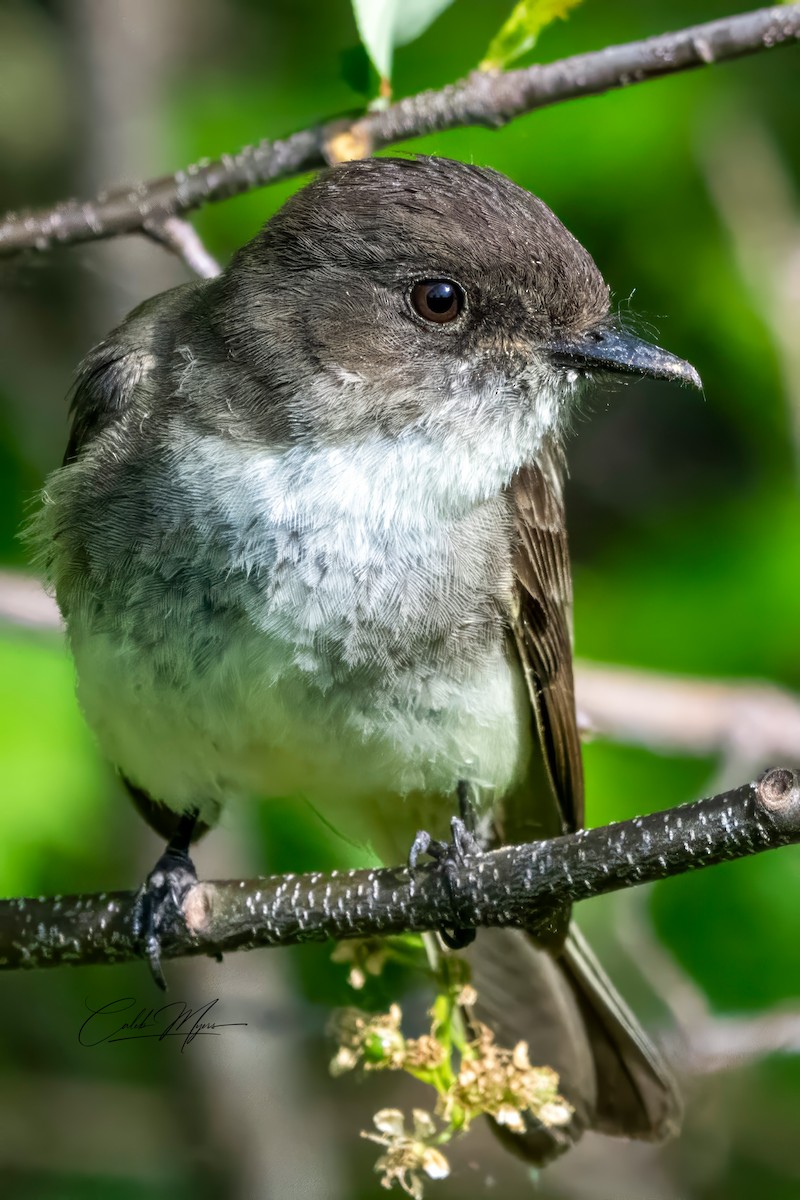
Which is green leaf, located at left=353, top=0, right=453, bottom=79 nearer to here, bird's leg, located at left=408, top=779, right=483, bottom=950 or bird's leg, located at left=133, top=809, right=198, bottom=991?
bird's leg, located at left=408, top=779, right=483, bottom=950

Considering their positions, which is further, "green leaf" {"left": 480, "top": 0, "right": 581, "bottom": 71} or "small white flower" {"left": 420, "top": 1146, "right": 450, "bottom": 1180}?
"green leaf" {"left": 480, "top": 0, "right": 581, "bottom": 71}

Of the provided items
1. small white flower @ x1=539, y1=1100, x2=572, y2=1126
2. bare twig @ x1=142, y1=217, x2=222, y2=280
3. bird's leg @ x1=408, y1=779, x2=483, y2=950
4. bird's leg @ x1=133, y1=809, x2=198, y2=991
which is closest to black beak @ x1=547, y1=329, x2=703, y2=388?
bare twig @ x1=142, y1=217, x2=222, y2=280

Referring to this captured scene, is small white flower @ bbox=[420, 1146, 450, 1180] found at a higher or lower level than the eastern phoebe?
lower

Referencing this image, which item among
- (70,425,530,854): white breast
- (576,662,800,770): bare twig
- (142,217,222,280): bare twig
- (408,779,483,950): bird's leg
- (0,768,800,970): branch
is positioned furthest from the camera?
(576,662,800,770): bare twig

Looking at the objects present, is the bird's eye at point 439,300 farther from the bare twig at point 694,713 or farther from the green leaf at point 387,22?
the bare twig at point 694,713

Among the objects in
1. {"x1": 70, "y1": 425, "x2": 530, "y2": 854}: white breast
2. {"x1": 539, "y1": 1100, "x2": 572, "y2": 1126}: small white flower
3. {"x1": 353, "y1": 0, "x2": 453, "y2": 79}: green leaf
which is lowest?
{"x1": 539, "y1": 1100, "x2": 572, "y2": 1126}: small white flower

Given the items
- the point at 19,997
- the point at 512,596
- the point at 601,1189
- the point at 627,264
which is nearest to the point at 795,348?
the point at 627,264

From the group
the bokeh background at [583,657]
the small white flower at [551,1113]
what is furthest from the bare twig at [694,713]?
the small white flower at [551,1113]
